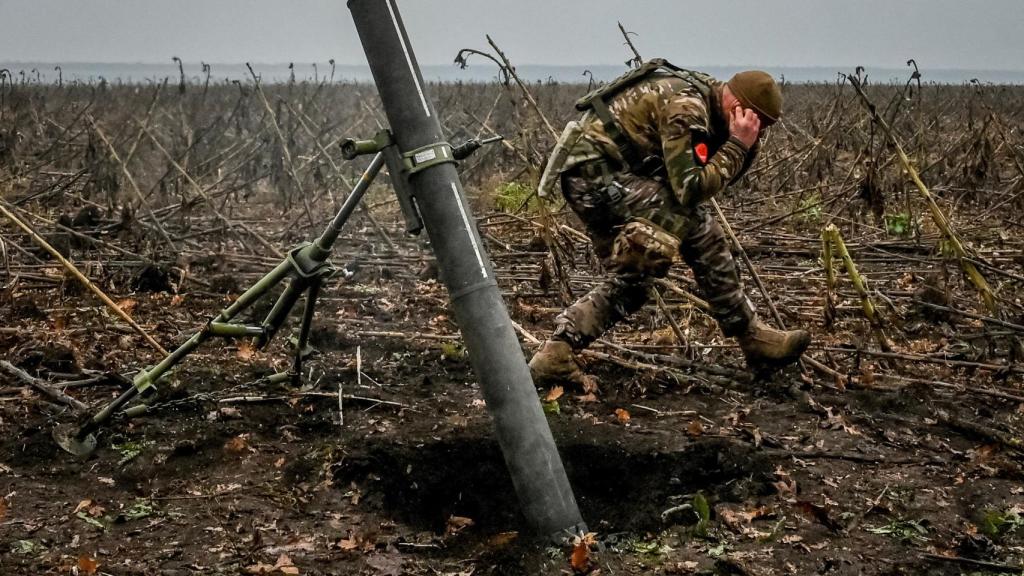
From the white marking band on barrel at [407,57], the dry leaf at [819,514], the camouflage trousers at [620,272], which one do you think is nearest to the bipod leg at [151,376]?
the white marking band on barrel at [407,57]

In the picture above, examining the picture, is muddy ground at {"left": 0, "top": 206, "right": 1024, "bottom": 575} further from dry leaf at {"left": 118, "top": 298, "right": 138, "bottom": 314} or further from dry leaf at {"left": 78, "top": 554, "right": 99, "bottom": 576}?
dry leaf at {"left": 118, "top": 298, "right": 138, "bottom": 314}

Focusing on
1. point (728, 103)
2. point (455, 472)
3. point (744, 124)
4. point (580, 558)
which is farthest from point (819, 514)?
point (728, 103)

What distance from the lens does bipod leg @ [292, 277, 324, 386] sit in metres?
3.51

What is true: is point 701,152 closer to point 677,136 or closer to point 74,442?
point 677,136

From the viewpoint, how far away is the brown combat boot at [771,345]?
487 centimetres

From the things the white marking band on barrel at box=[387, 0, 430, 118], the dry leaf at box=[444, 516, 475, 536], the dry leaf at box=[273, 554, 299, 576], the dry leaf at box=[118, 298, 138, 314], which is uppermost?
the white marking band on barrel at box=[387, 0, 430, 118]

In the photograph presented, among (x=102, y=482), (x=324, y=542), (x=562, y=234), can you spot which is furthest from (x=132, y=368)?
(x=562, y=234)

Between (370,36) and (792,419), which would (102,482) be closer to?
(370,36)

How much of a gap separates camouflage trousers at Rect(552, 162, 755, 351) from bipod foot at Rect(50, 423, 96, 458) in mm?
2280

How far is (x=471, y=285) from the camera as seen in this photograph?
9.96 feet

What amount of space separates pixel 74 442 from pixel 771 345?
337 cm

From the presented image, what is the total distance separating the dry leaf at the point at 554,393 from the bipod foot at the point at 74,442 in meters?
2.12

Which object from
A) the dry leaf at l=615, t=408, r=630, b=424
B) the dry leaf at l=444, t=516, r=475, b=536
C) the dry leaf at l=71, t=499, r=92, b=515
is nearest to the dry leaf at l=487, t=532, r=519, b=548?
the dry leaf at l=444, t=516, r=475, b=536

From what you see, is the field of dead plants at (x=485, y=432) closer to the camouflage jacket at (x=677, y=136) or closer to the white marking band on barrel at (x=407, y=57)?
the camouflage jacket at (x=677, y=136)
